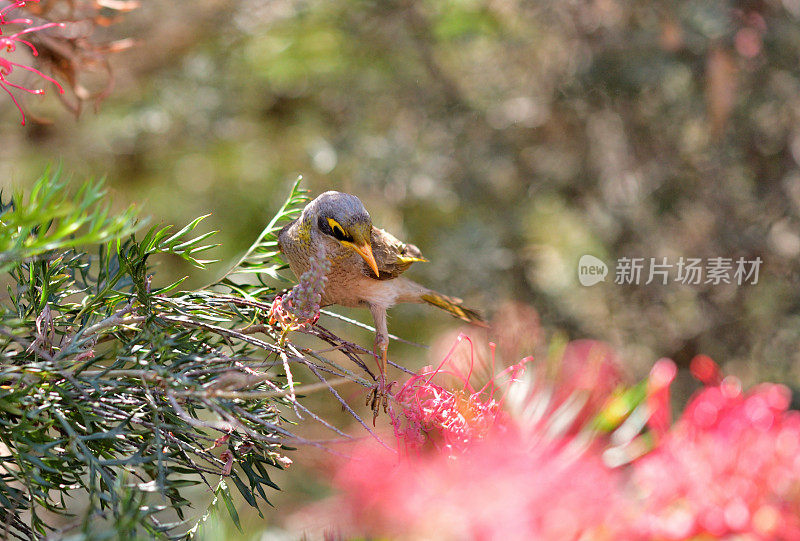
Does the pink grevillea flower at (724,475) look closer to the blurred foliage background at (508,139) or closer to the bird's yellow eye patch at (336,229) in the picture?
the bird's yellow eye patch at (336,229)

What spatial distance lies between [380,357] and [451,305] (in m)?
0.35

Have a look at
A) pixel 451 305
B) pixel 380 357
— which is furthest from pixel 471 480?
pixel 451 305

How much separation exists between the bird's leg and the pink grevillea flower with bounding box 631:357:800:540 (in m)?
0.20

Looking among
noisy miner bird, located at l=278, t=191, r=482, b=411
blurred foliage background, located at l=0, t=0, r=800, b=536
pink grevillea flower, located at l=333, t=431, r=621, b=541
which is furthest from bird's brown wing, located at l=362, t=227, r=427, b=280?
blurred foliage background, located at l=0, t=0, r=800, b=536

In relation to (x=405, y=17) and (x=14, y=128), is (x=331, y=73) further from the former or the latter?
(x=14, y=128)

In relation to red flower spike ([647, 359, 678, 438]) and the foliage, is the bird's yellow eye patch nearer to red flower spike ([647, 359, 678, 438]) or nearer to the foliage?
the foliage

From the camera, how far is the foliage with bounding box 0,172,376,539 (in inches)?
15.0

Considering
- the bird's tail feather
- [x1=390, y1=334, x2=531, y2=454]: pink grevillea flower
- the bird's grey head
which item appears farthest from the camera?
the bird's tail feather

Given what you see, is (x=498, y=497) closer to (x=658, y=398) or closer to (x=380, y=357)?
(x=658, y=398)

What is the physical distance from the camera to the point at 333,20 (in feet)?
6.74

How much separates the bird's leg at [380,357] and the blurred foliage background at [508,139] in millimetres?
975

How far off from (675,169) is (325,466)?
4.97ft

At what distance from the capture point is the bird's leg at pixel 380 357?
55cm

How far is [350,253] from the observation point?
0.79 meters
